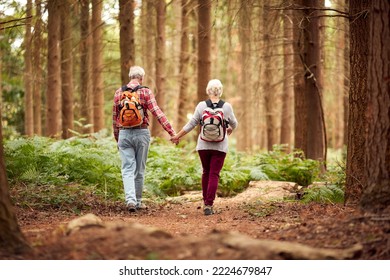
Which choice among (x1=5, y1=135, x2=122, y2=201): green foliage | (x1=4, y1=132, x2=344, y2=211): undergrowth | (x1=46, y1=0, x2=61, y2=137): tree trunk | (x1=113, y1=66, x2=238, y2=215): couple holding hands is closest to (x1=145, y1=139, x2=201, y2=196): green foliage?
(x1=4, y1=132, x2=344, y2=211): undergrowth

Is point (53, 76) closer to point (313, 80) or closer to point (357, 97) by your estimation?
point (313, 80)

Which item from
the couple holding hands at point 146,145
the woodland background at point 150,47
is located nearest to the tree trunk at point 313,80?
the woodland background at point 150,47

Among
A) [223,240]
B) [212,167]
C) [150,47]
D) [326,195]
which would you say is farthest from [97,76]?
[223,240]

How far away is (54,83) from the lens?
1533 cm

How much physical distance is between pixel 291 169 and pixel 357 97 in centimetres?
513

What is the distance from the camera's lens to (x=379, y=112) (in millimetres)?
5250

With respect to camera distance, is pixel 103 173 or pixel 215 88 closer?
pixel 215 88

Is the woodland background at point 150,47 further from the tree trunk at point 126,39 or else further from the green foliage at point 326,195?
the green foliage at point 326,195

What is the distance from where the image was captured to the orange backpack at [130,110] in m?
8.48

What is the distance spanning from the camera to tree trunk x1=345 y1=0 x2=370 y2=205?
7.11 m

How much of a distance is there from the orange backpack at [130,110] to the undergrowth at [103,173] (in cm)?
140

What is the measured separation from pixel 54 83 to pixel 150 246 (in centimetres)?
1171

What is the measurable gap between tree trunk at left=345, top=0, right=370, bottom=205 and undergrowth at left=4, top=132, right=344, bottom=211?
1.23 metres
